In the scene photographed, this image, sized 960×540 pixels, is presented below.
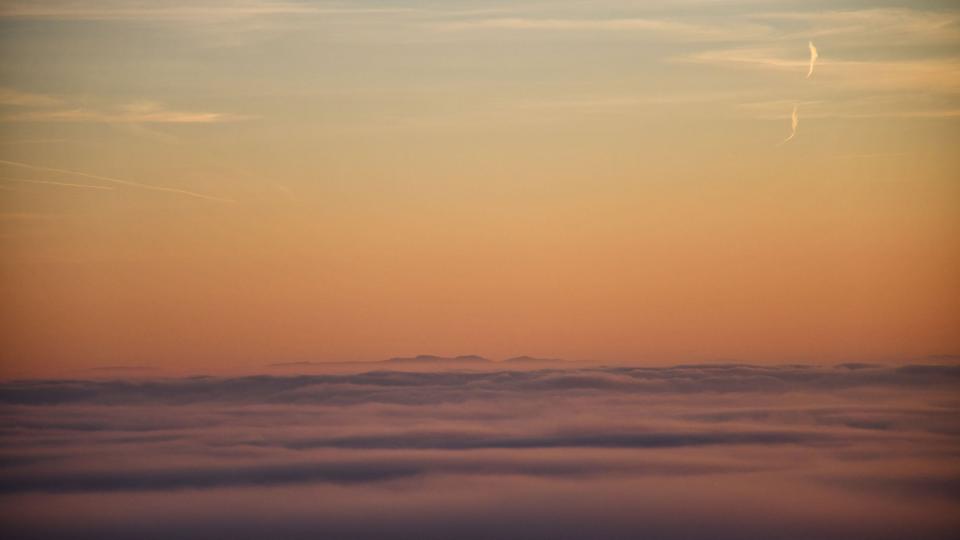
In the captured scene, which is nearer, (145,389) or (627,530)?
(627,530)

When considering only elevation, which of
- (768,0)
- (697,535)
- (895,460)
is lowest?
(697,535)

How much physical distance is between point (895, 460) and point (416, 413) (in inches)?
112

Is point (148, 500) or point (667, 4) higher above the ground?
point (667, 4)

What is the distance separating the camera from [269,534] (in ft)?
23.9

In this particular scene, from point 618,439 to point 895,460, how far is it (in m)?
1.63

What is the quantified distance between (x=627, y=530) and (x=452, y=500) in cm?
103

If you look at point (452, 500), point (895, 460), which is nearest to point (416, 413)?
point (452, 500)

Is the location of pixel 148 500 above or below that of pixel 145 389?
below

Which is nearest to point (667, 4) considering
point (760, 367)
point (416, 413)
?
point (760, 367)

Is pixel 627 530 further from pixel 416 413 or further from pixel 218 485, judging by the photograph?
pixel 218 485

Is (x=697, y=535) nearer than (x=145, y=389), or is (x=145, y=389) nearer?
(x=697, y=535)

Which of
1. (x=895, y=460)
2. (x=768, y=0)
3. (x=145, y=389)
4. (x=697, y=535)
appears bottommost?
(x=697, y=535)

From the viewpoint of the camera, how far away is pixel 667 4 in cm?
779

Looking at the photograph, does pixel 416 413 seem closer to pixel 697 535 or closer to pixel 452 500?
pixel 452 500
